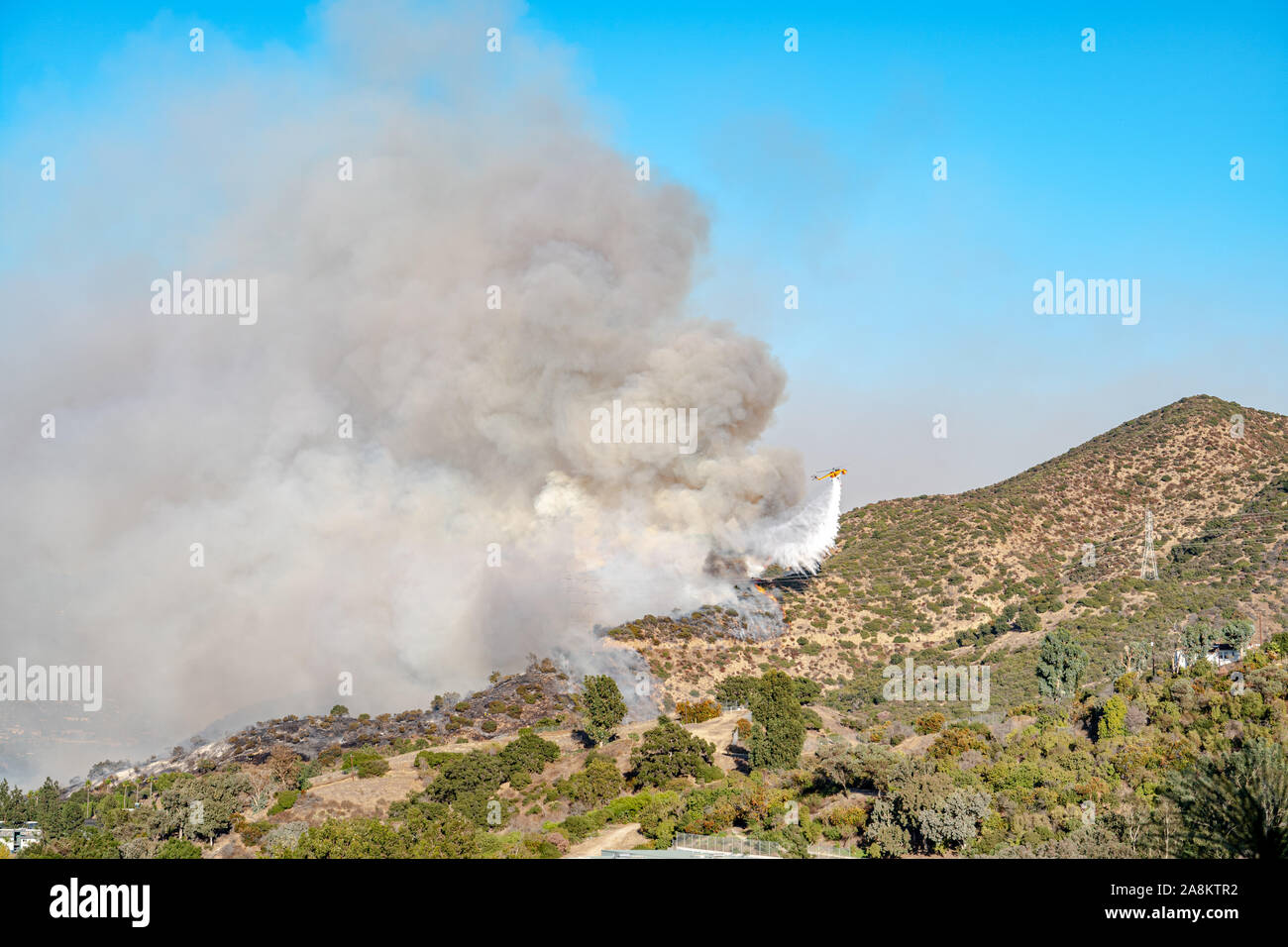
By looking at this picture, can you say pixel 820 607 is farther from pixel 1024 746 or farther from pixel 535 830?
pixel 535 830

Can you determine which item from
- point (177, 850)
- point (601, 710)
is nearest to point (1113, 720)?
point (601, 710)

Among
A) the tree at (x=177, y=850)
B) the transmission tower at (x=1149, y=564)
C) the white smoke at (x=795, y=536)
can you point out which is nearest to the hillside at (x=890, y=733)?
the tree at (x=177, y=850)

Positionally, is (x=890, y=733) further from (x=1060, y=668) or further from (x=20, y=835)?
(x=20, y=835)

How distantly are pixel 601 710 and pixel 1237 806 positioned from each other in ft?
119

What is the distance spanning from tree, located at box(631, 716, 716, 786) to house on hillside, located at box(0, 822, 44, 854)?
85.1 feet

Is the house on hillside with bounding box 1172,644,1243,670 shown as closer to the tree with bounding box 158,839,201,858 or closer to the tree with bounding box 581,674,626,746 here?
the tree with bounding box 581,674,626,746

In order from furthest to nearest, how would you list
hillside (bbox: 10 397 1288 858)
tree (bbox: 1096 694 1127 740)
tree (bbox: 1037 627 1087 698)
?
tree (bbox: 1037 627 1087 698)
tree (bbox: 1096 694 1127 740)
hillside (bbox: 10 397 1288 858)

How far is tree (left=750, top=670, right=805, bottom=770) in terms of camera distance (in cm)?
4588

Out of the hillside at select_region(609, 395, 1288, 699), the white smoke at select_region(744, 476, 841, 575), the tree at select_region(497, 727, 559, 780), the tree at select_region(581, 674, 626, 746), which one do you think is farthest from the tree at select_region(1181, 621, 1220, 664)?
the tree at select_region(497, 727, 559, 780)

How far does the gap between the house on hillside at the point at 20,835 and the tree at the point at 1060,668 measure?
5110 cm

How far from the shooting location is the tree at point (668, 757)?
149 feet

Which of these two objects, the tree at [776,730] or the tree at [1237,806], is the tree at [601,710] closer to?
the tree at [776,730]

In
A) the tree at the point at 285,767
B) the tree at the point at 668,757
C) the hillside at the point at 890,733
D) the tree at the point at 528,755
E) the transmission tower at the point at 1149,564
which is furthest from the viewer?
the transmission tower at the point at 1149,564

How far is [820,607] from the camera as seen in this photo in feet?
259
